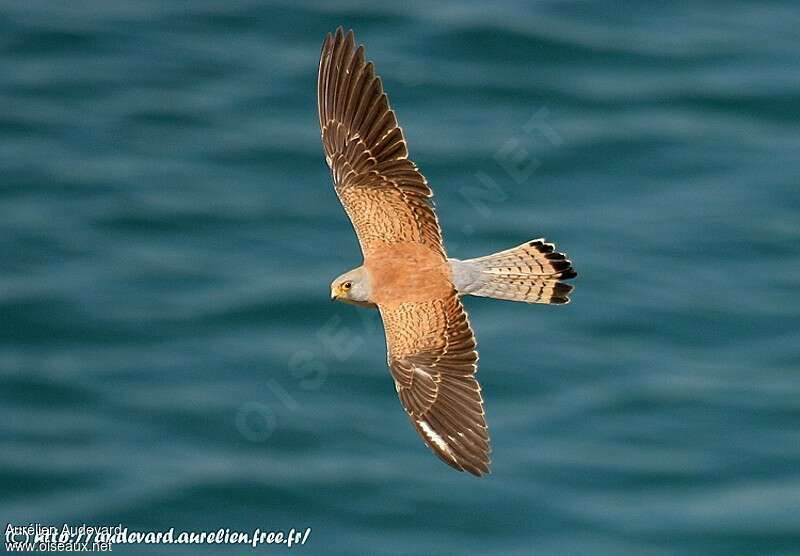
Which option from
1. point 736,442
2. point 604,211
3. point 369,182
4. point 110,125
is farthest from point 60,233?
point 369,182

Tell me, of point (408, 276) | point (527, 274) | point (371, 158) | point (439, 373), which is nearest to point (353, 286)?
point (408, 276)

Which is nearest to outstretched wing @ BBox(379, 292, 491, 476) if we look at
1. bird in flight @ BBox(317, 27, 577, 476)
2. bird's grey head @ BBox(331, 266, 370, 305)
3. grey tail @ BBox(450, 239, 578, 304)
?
bird in flight @ BBox(317, 27, 577, 476)

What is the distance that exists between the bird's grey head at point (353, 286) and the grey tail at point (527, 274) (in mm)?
578

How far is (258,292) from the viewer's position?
66.8 feet

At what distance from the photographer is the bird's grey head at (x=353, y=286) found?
32.2ft

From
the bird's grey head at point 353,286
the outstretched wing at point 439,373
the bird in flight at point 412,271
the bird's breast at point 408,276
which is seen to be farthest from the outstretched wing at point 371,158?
the outstretched wing at point 439,373

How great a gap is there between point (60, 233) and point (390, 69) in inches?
201

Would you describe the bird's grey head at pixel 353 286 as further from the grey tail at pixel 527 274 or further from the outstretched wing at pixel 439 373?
the grey tail at pixel 527 274

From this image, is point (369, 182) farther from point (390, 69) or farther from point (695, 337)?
point (390, 69)

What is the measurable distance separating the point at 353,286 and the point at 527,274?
43.0 inches

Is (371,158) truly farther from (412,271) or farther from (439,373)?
(439,373)

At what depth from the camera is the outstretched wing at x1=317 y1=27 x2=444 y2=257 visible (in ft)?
33.2

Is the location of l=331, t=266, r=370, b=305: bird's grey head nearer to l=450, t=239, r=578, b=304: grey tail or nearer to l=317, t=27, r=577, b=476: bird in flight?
l=317, t=27, r=577, b=476: bird in flight

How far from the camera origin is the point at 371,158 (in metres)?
10.3
